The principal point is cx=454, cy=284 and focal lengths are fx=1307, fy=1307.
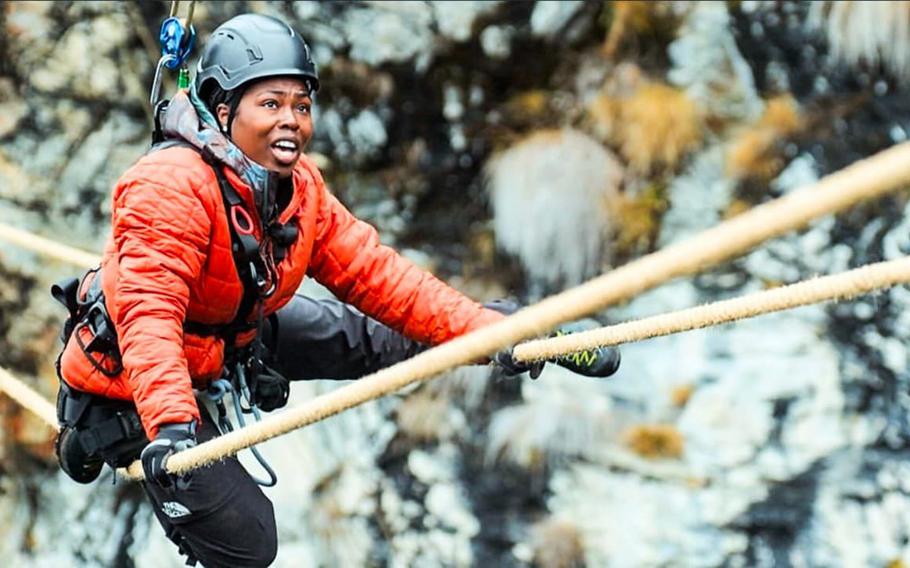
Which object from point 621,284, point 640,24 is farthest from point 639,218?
point 621,284

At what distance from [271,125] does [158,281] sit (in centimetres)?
35

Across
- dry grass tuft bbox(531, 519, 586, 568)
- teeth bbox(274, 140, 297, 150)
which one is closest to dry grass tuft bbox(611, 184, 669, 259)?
dry grass tuft bbox(531, 519, 586, 568)

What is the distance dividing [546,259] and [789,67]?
1236mm

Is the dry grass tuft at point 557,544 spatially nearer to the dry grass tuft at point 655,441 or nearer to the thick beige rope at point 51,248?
the dry grass tuft at point 655,441

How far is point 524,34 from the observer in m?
5.43

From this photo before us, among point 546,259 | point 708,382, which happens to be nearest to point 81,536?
point 546,259

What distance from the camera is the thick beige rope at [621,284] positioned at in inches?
58.1

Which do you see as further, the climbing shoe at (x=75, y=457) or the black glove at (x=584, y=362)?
the climbing shoe at (x=75, y=457)

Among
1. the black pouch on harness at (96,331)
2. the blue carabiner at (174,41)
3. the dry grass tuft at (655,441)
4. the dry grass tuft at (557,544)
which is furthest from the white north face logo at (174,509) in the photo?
the dry grass tuft at (655,441)

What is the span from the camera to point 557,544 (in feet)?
16.3

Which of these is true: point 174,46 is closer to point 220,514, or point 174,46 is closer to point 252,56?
point 252,56

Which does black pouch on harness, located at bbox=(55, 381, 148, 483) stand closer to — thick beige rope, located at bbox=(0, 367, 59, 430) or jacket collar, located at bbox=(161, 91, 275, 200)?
thick beige rope, located at bbox=(0, 367, 59, 430)

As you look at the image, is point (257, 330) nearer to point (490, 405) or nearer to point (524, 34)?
point (490, 405)

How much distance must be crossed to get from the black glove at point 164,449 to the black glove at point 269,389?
506 mm
